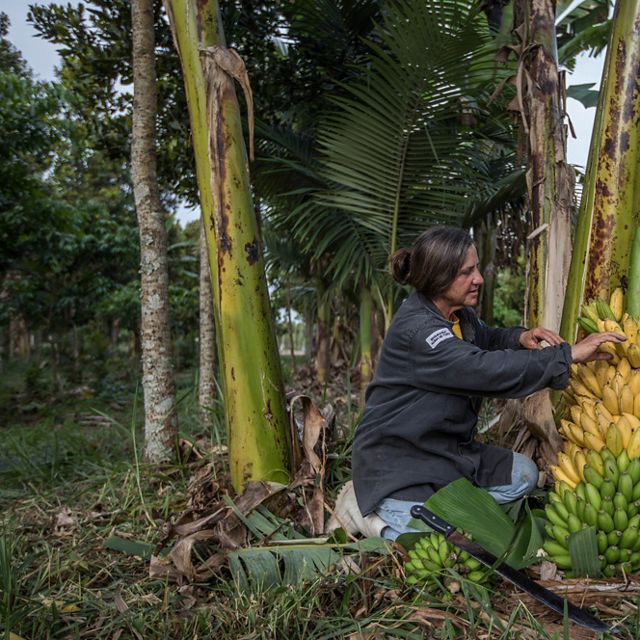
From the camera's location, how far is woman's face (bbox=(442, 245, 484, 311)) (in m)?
2.35

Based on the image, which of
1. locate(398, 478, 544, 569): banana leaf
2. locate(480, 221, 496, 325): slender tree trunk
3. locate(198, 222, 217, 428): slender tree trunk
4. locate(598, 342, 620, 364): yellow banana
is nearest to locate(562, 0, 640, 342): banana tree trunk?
locate(598, 342, 620, 364): yellow banana

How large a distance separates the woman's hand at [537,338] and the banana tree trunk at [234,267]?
44.5 inches

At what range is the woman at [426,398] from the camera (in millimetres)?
2197

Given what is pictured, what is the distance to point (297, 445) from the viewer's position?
9.57 feet

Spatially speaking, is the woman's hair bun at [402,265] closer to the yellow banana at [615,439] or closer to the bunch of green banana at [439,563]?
the yellow banana at [615,439]

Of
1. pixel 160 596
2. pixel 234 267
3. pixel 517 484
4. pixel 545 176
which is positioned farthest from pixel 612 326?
pixel 160 596

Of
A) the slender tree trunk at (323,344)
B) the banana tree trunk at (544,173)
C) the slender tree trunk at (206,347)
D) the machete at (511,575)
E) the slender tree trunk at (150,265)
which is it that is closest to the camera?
the machete at (511,575)

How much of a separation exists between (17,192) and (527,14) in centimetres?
693

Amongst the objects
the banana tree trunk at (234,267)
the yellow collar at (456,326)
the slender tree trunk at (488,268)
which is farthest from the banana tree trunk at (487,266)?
the banana tree trunk at (234,267)

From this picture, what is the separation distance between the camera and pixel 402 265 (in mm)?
2547

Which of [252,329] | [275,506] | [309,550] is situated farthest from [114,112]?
[309,550]

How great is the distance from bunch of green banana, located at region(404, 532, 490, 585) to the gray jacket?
292 mm

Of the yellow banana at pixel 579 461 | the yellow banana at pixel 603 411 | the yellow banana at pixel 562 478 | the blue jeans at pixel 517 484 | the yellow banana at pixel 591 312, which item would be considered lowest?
the blue jeans at pixel 517 484

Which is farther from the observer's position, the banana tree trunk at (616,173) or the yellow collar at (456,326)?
the yellow collar at (456,326)
